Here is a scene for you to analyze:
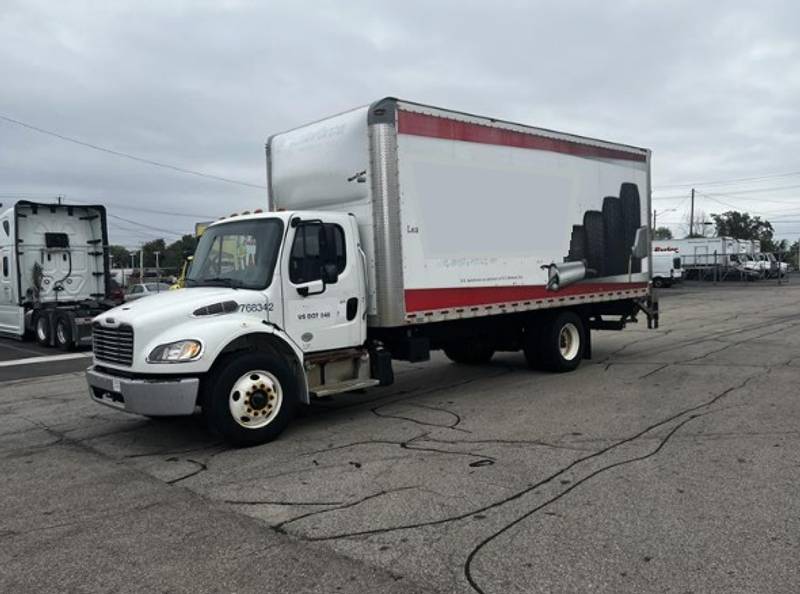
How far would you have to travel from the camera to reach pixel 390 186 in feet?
25.4

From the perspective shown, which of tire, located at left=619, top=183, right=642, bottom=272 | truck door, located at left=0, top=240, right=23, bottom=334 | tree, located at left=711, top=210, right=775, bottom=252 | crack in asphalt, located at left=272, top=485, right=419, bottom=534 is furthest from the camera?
tree, located at left=711, top=210, right=775, bottom=252

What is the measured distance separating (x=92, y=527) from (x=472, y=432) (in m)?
3.67

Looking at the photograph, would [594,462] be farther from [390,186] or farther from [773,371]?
[773,371]

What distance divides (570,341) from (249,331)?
6065 millimetres

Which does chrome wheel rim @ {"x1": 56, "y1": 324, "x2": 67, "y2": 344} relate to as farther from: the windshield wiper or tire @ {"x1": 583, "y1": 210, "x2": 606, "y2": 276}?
tire @ {"x1": 583, "y1": 210, "x2": 606, "y2": 276}

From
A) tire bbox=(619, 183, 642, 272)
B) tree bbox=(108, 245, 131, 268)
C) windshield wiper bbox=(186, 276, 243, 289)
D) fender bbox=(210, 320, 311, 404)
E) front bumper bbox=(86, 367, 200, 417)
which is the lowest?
front bumper bbox=(86, 367, 200, 417)

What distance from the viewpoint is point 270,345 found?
280 inches

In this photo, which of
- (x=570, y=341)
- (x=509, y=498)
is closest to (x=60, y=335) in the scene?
(x=570, y=341)

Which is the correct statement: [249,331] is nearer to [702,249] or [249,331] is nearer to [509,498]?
[509,498]

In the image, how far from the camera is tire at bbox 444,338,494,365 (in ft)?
35.7

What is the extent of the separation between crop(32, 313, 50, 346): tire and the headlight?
13.4 m

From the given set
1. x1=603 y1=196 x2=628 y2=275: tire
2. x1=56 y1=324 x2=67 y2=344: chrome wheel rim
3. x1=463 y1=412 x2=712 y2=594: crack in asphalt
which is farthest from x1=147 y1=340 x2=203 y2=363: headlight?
x1=56 y1=324 x2=67 y2=344: chrome wheel rim

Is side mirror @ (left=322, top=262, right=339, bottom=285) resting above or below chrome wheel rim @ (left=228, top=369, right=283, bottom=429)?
above

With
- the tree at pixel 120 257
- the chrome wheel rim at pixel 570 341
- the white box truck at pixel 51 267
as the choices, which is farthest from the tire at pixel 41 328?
the tree at pixel 120 257
